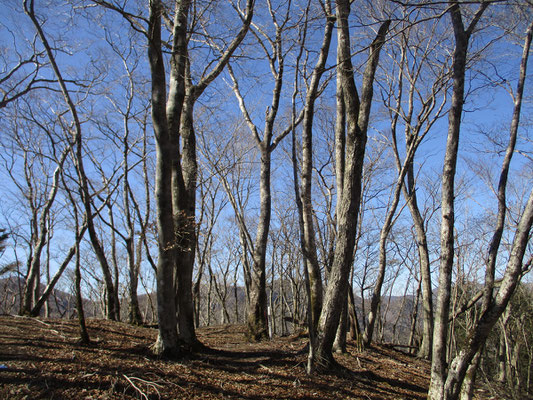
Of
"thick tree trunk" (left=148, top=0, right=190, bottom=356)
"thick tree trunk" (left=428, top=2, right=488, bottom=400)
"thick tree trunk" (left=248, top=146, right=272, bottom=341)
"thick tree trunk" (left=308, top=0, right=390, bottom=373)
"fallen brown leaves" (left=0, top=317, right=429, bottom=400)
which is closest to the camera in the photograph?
"fallen brown leaves" (left=0, top=317, right=429, bottom=400)

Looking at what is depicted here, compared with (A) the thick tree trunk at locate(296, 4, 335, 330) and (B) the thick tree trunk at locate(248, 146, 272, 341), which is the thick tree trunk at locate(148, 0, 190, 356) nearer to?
(B) the thick tree trunk at locate(248, 146, 272, 341)

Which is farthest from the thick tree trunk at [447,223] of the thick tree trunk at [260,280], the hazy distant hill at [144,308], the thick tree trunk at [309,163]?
the hazy distant hill at [144,308]

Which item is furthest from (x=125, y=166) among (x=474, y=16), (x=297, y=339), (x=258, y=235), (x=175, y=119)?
(x=474, y=16)

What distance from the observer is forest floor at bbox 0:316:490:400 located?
140 inches

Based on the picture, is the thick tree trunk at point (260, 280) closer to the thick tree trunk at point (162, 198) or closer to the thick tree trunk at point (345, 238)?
the thick tree trunk at point (345, 238)

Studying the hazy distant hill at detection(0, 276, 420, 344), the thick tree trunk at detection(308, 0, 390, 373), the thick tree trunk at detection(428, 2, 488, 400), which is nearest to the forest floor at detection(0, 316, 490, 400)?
the thick tree trunk at detection(308, 0, 390, 373)

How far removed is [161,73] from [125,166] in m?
6.16

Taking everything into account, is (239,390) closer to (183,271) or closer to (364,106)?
(183,271)

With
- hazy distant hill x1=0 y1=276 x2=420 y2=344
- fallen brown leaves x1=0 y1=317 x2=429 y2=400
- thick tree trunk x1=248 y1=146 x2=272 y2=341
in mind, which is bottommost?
hazy distant hill x1=0 y1=276 x2=420 y2=344

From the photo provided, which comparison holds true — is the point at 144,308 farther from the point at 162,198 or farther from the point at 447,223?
the point at 447,223

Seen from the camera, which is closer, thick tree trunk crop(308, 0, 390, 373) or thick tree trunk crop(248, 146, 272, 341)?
thick tree trunk crop(308, 0, 390, 373)

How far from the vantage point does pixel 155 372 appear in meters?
4.14

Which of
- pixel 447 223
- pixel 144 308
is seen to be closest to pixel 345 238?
pixel 447 223

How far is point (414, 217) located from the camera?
8531 millimetres
